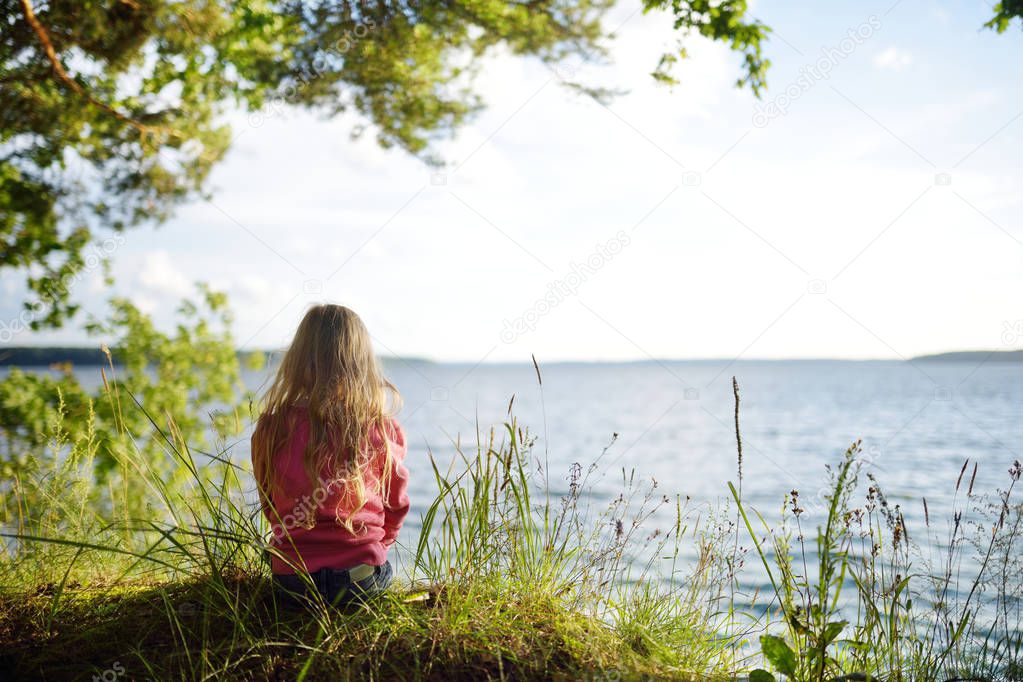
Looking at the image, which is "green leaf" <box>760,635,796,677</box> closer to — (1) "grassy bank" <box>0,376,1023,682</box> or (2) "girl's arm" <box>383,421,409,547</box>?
(1) "grassy bank" <box>0,376,1023,682</box>

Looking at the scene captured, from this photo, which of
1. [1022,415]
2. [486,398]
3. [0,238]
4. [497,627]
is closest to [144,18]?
[0,238]

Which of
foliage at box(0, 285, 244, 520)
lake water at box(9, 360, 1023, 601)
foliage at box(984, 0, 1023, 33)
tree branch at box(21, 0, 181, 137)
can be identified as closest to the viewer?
foliage at box(984, 0, 1023, 33)

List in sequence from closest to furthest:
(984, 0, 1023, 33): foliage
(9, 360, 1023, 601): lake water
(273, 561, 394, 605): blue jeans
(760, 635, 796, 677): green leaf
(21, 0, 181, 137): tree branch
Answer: (760, 635, 796, 677): green leaf → (273, 561, 394, 605): blue jeans → (984, 0, 1023, 33): foliage → (21, 0, 181, 137): tree branch → (9, 360, 1023, 601): lake water

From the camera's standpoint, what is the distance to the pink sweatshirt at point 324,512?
250cm

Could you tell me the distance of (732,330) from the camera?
48.1 meters

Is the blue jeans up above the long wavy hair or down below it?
below

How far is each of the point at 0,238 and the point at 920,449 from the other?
20815 millimetres

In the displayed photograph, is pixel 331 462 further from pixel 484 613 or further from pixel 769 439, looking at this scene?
pixel 769 439

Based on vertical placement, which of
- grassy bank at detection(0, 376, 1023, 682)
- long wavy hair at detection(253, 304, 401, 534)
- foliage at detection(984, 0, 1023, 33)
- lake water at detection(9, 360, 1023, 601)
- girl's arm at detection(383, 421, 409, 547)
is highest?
foliage at detection(984, 0, 1023, 33)

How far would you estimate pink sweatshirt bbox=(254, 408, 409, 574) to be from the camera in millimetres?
2500

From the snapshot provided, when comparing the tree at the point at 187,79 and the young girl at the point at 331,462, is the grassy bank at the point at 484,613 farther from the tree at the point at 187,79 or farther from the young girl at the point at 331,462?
the tree at the point at 187,79

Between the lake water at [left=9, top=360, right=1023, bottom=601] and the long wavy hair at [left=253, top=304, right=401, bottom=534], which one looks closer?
the long wavy hair at [left=253, top=304, right=401, bottom=534]

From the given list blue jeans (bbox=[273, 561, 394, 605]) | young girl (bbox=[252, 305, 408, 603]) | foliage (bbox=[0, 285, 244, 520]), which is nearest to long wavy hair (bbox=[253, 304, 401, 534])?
young girl (bbox=[252, 305, 408, 603])

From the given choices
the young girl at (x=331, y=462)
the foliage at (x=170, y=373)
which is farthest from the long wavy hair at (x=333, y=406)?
the foliage at (x=170, y=373)
